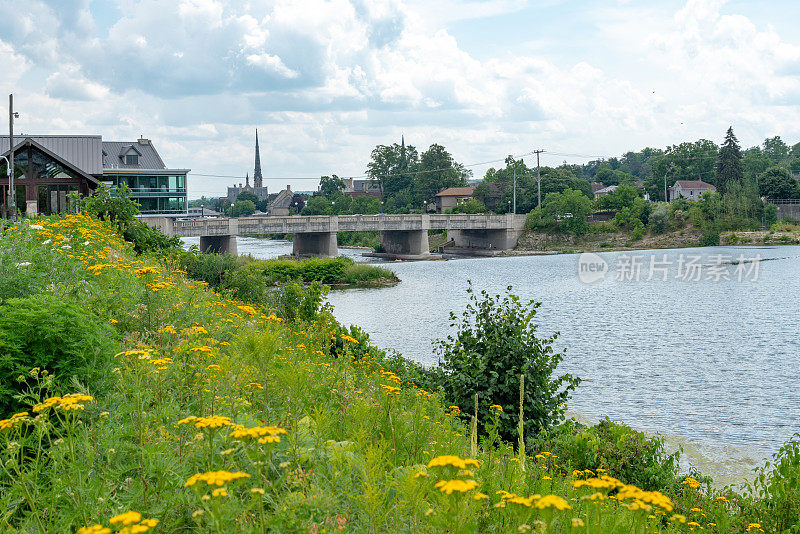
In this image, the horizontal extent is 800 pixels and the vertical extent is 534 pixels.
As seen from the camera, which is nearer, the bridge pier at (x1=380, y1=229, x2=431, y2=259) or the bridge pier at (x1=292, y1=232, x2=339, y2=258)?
the bridge pier at (x1=292, y1=232, x2=339, y2=258)

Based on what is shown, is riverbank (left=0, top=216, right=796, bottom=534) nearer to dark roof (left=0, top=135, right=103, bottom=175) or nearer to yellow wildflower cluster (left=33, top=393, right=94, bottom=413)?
yellow wildflower cluster (left=33, top=393, right=94, bottom=413)

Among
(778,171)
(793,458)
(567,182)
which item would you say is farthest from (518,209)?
(793,458)

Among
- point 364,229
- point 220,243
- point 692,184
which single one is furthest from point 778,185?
point 220,243

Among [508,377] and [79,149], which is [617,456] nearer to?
[508,377]

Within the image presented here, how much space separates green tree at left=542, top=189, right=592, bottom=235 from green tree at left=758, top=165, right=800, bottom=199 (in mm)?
29247

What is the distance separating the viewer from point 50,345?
21.8 feet

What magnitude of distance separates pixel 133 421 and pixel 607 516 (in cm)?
418

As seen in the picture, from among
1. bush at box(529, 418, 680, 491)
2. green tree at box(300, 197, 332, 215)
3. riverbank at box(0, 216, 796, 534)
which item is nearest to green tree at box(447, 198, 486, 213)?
green tree at box(300, 197, 332, 215)

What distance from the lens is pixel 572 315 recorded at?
42.2 m

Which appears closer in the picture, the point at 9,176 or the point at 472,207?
the point at 9,176

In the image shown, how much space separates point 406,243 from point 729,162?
59.5m

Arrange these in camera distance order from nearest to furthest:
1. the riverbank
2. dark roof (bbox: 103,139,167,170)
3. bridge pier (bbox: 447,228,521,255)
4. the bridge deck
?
the riverbank
dark roof (bbox: 103,139,167,170)
the bridge deck
bridge pier (bbox: 447,228,521,255)

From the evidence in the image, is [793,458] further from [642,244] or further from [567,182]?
[567,182]

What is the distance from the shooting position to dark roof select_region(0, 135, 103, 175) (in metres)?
56.2
